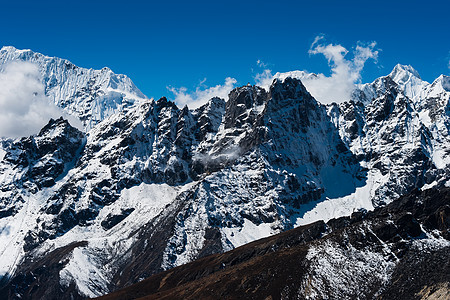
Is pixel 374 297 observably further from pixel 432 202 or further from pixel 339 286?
pixel 432 202

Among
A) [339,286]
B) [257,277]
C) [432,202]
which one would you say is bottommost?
[339,286]

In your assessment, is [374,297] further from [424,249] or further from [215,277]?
[215,277]

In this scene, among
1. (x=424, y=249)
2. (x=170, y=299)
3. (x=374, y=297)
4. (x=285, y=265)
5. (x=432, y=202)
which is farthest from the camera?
(x=432, y=202)

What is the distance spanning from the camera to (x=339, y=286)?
141 meters

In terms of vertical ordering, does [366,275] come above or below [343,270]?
below

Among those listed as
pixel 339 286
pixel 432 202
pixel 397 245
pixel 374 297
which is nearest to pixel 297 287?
pixel 339 286

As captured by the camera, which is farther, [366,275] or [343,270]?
[343,270]

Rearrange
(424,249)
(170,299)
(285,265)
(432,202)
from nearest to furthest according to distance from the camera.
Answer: (424,249) < (285,265) < (170,299) < (432,202)

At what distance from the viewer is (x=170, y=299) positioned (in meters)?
174

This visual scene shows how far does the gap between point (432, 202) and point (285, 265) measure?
6928 centimetres

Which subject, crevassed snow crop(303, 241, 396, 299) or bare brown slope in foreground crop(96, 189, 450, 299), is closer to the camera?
bare brown slope in foreground crop(96, 189, 450, 299)

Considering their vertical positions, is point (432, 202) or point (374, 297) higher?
point (432, 202)

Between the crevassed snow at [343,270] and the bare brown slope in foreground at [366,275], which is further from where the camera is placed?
the crevassed snow at [343,270]

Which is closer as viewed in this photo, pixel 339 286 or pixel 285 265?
pixel 339 286
